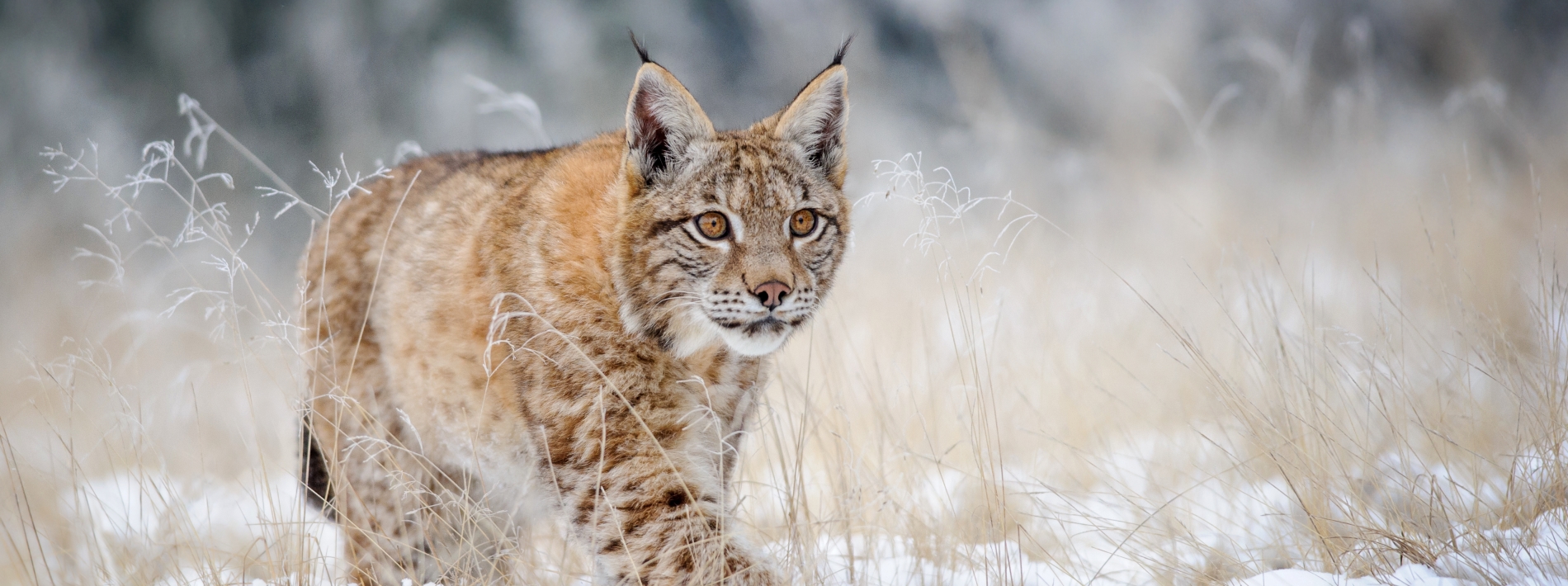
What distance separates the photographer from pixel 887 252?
6941 millimetres

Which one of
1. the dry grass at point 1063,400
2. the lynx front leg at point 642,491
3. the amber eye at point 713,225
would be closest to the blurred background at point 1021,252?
the dry grass at point 1063,400

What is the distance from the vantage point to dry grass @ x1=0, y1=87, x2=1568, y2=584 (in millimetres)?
2615

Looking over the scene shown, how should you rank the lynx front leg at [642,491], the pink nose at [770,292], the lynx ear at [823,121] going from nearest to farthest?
the lynx front leg at [642,491]
the pink nose at [770,292]
the lynx ear at [823,121]

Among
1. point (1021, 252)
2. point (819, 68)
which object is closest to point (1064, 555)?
point (1021, 252)

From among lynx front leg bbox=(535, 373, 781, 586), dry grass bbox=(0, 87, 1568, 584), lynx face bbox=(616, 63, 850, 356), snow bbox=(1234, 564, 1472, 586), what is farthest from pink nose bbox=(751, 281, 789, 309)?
snow bbox=(1234, 564, 1472, 586)

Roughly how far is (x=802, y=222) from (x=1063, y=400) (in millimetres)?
2309

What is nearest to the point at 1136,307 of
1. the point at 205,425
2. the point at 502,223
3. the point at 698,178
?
the point at 698,178

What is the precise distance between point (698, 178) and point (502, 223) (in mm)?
717

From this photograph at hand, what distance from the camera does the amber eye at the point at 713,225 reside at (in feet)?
9.39

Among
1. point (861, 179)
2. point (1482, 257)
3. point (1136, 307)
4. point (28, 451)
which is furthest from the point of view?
point (861, 179)

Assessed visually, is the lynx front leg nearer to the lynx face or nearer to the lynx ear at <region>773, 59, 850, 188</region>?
the lynx face

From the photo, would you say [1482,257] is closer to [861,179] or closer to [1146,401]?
[1146,401]

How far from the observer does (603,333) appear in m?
2.79

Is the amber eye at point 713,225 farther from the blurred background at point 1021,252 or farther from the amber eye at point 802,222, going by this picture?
the blurred background at point 1021,252
